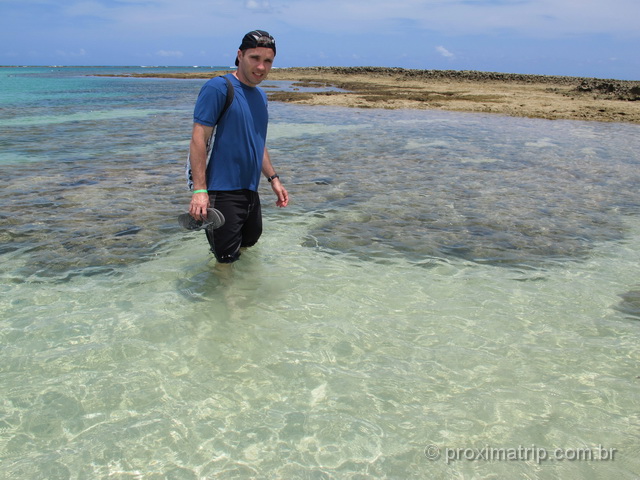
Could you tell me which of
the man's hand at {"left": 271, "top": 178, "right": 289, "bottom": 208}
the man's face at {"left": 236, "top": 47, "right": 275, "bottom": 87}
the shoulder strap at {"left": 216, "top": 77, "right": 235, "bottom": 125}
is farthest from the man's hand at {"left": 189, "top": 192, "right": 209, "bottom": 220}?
the man's face at {"left": 236, "top": 47, "right": 275, "bottom": 87}

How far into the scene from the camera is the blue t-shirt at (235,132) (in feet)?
13.1

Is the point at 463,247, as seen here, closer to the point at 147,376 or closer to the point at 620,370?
the point at 620,370

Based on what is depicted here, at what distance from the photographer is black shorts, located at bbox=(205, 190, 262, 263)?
14.3 ft

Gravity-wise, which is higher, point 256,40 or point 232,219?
Result: point 256,40

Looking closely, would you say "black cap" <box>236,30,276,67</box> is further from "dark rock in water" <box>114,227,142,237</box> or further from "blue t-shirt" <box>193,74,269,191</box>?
"dark rock in water" <box>114,227,142,237</box>

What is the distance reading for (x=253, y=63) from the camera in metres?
4.12

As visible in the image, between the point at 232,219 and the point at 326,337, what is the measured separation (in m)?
1.40

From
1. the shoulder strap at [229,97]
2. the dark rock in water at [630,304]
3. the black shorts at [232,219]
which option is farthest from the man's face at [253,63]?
the dark rock in water at [630,304]

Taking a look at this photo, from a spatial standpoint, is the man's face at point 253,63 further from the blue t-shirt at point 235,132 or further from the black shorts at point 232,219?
the black shorts at point 232,219

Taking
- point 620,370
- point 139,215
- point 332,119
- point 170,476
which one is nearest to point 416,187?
point 139,215

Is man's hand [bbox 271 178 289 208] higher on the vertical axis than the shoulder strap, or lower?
lower

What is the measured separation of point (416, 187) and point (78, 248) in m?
6.50

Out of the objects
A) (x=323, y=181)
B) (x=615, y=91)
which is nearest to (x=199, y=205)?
(x=323, y=181)

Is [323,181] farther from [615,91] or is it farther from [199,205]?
[615,91]
